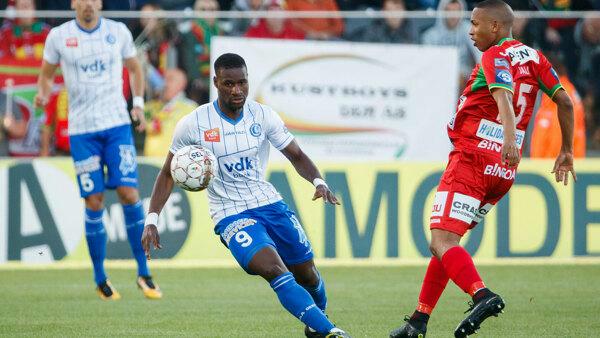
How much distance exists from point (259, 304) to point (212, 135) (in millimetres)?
2736

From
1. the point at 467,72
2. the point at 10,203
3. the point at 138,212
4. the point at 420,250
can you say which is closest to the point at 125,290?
the point at 138,212

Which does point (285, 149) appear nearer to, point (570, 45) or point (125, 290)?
point (125, 290)

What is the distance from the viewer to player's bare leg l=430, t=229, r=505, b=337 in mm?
7027

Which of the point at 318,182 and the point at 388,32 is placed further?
the point at 388,32

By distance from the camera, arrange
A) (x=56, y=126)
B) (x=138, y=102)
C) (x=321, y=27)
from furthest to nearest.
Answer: (x=321, y=27) → (x=56, y=126) → (x=138, y=102)

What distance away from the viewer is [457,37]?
49.7 ft

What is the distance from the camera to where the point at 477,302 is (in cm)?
714

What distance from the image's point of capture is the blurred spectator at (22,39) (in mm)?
14719

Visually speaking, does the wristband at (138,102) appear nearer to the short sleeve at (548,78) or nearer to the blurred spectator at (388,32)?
the short sleeve at (548,78)

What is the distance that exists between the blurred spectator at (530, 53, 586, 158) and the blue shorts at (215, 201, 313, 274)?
25.7ft

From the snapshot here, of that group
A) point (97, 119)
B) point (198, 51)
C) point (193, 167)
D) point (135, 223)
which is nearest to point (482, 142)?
point (193, 167)

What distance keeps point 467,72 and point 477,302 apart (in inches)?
333

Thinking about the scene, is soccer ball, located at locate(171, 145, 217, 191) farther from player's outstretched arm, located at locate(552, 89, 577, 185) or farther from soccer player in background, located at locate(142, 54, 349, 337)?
player's outstretched arm, located at locate(552, 89, 577, 185)

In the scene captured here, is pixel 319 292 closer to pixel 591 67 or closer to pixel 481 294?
pixel 481 294
